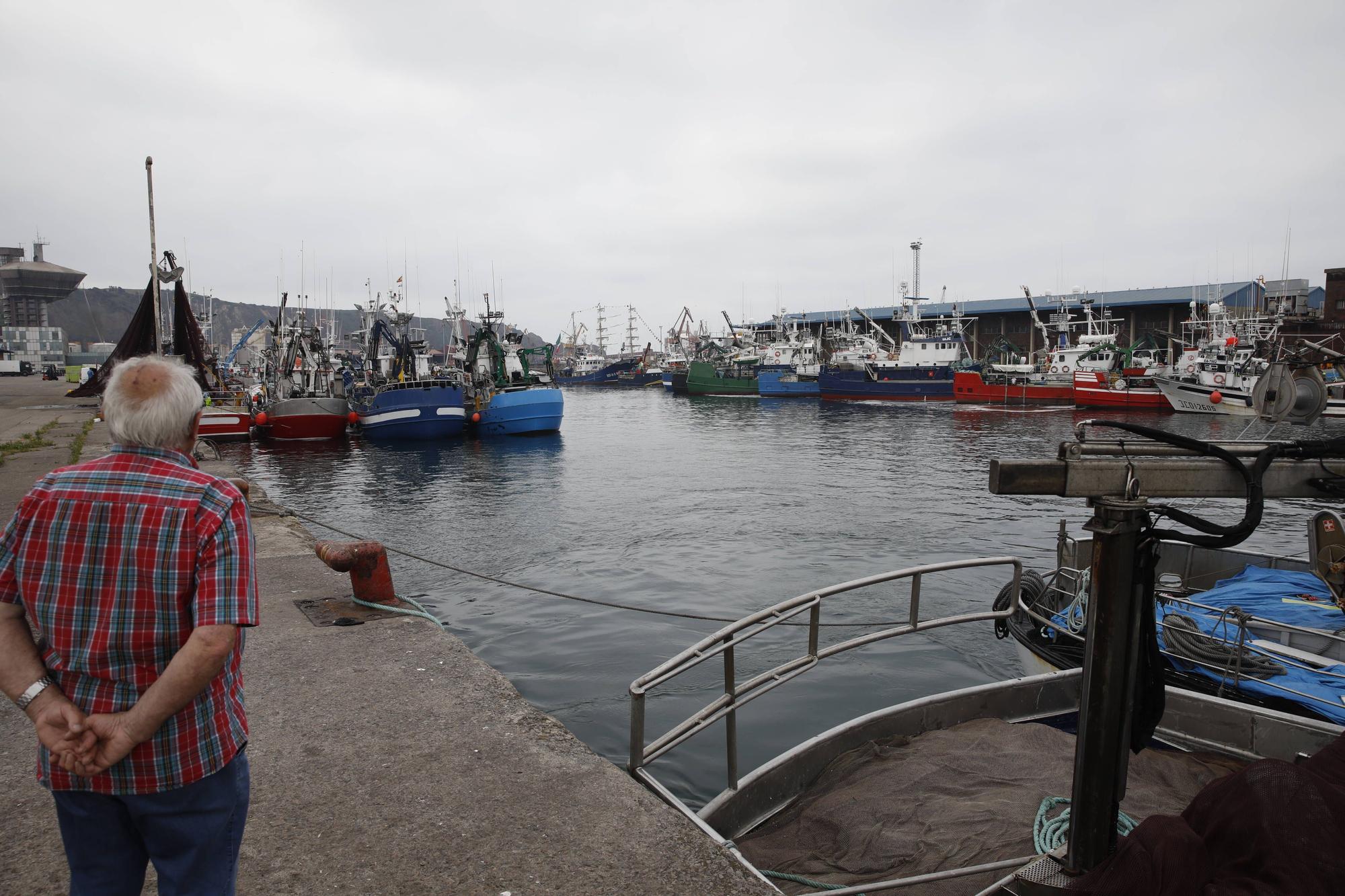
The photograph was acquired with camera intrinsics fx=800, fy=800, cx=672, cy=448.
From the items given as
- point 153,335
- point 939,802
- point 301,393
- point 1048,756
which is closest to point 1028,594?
point 1048,756

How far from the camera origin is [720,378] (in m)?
78.6

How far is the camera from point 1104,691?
2.70 m

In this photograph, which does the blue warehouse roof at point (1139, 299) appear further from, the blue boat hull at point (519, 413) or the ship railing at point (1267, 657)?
the ship railing at point (1267, 657)

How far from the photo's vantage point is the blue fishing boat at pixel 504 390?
36.0 meters

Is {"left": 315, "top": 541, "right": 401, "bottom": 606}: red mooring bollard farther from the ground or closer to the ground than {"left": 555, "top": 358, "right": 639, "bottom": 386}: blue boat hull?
closer to the ground

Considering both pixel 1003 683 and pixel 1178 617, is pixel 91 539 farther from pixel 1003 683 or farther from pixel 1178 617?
pixel 1178 617

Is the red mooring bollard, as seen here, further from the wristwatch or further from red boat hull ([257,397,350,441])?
red boat hull ([257,397,350,441])

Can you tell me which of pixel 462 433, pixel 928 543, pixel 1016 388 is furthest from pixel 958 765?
pixel 1016 388

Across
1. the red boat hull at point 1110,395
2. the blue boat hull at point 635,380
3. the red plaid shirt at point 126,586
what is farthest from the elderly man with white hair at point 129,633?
the blue boat hull at point 635,380

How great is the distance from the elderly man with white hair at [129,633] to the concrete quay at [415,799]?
109 cm

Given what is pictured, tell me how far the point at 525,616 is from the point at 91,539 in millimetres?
8875

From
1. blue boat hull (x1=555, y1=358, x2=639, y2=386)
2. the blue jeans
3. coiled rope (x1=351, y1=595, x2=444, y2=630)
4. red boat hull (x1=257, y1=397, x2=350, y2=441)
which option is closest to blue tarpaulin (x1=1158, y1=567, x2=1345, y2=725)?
coiled rope (x1=351, y1=595, x2=444, y2=630)

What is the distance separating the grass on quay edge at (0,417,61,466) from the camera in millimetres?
17312

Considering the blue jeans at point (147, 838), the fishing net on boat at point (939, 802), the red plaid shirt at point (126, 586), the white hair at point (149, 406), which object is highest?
the white hair at point (149, 406)
